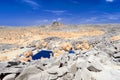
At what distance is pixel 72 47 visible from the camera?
30.2 m

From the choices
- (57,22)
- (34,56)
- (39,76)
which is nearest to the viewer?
(39,76)

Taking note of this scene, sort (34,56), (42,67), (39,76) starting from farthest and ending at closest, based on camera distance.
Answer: (34,56) < (42,67) < (39,76)

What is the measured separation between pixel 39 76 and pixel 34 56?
41.5 ft

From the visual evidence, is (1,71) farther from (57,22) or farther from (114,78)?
(57,22)

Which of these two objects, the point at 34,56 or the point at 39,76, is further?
the point at 34,56

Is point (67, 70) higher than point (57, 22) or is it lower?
lower

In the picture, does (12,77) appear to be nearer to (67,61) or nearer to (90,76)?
(67,61)

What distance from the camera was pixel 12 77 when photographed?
1455cm

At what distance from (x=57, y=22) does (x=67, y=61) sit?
313 ft

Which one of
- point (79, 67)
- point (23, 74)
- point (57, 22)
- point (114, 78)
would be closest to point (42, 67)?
point (23, 74)

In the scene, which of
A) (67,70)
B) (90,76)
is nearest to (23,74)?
(67,70)

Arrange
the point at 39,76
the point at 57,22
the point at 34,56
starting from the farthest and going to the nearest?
the point at 57,22, the point at 34,56, the point at 39,76

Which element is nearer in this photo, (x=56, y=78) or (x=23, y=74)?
(x=56, y=78)

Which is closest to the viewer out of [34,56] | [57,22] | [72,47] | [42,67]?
[42,67]
